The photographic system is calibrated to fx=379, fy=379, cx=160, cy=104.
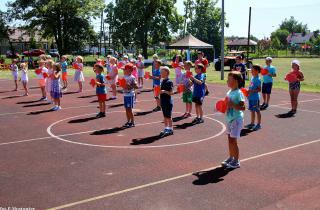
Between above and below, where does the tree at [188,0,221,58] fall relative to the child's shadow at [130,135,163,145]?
above

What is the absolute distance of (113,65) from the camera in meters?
17.7

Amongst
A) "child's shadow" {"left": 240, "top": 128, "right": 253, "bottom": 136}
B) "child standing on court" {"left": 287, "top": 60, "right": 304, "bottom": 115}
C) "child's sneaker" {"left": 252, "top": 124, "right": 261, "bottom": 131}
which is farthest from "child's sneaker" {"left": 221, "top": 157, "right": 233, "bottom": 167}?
"child standing on court" {"left": 287, "top": 60, "right": 304, "bottom": 115}

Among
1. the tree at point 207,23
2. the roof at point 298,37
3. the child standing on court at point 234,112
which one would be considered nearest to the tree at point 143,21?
the tree at point 207,23

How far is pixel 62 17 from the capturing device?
177 ft

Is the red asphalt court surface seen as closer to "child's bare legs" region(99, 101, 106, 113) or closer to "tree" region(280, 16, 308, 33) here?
"child's bare legs" region(99, 101, 106, 113)

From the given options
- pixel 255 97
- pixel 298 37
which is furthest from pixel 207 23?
pixel 298 37

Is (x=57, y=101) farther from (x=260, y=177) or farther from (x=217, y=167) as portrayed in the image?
(x=260, y=177)

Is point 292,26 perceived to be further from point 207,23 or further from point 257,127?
point 257,127

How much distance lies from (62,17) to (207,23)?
2922cm

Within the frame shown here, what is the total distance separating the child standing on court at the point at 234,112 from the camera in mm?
7468

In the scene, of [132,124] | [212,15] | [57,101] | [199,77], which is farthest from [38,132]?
[212,15]

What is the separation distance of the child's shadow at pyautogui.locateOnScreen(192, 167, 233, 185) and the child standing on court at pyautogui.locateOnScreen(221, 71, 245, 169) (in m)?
0.28

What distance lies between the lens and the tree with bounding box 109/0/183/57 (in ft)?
182

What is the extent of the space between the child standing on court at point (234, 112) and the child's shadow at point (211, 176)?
280 millimetres
